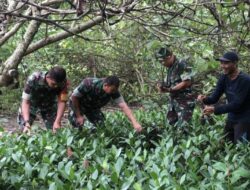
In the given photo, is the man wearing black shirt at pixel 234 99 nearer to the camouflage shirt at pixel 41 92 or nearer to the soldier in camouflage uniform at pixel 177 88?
the soldier in camouflage uniform at pixel 177 88

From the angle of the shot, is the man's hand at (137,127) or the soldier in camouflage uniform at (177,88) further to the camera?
the soldier in camouflage uniform at (177,88)

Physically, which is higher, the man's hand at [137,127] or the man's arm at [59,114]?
the man's arm at [59,114]

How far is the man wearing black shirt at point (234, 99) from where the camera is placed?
5965 millimetres

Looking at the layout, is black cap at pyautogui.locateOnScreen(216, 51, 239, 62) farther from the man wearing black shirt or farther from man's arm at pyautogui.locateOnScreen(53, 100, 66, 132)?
man's arm at pyautogui.locateOnScreen(53, 100, 66, 132)

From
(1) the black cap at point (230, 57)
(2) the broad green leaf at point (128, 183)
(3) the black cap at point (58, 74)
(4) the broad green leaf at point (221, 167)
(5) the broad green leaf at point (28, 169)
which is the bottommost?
(5) the broad green leaf at point (28, 169)

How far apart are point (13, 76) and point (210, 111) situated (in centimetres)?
253

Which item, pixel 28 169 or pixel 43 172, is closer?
pixel 43 172

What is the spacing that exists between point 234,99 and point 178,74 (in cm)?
150

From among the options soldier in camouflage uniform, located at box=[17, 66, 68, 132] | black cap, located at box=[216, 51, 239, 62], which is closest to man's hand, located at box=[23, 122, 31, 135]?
soldier in camouflage uniform, located at box=[17, 66, 68, 132]

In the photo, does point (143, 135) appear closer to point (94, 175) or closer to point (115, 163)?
point (115, 163)

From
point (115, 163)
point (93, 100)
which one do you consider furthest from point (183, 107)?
point (115, 163)

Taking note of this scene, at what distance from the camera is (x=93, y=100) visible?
7211 mm

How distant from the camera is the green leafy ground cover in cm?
414

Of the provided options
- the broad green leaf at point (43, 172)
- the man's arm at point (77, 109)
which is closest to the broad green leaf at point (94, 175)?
the broad green leaf at point (43, 172)
